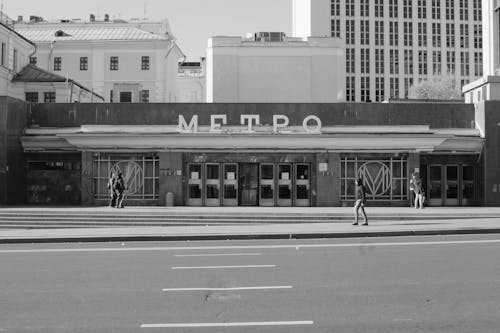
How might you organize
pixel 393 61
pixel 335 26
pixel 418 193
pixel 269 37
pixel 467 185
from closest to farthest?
pixel 418 193, pixel 467 185, pixel 269 37, pixel 335 26, pixel 393 61

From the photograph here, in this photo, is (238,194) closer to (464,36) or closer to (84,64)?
(84,64)

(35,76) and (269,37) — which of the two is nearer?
(35,76)

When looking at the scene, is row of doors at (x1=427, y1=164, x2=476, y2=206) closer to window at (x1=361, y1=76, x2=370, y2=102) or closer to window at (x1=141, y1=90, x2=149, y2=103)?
window at (x1=141, y1=90, x2=149, y2=103)

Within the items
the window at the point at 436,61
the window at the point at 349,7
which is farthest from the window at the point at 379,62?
the window at the point at 436,61

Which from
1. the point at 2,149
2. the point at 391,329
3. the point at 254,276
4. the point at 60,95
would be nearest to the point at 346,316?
the point at 391,329

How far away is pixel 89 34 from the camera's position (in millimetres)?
65750

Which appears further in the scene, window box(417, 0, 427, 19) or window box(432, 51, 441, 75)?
window box(417, 0, 427, 19)

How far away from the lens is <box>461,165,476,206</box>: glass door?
98.6 feet

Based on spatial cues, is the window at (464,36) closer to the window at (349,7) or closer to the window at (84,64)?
the window at (349,7)

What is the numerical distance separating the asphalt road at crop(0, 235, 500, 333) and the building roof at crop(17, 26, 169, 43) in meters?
51.8

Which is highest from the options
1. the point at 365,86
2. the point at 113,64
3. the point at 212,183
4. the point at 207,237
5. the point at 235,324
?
the point at 365,86

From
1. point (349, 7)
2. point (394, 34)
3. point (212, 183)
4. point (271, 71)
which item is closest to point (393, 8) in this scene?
point (394, 34)

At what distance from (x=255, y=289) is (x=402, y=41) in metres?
116

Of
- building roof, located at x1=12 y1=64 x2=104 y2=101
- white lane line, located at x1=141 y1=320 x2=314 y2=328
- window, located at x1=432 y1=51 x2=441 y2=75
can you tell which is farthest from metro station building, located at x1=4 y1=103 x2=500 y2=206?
window, located at x1=432 y1=51 x2=441 y2=75
